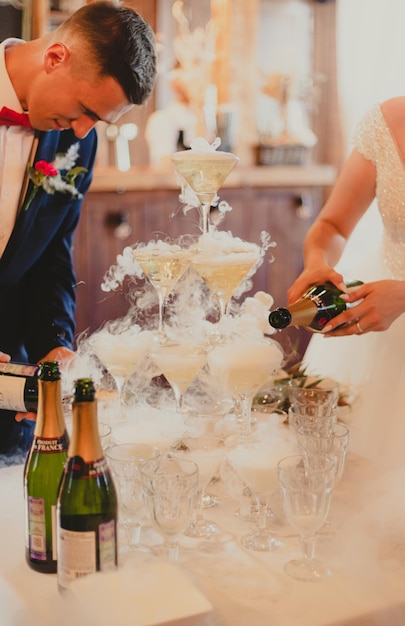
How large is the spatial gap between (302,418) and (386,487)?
23 cm

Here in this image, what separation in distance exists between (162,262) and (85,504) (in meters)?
0.57

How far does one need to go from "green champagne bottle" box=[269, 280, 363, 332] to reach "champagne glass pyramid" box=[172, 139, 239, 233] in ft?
0.98

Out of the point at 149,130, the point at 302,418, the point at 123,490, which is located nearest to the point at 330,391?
the point at 302,418

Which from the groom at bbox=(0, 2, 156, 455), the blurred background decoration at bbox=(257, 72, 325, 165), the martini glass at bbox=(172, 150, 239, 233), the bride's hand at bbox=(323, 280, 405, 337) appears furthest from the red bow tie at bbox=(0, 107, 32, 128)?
the blurred background decoration at bbox=(257, 72, 325, 165)

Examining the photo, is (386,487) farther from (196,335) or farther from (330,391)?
(196,335)

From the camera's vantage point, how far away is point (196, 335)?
1693 mm

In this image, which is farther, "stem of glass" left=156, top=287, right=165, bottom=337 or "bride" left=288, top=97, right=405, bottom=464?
"bride" left=288, top=97, right=405, bottom=464

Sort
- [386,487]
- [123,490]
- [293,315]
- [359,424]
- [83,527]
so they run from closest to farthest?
[83,527]
[123,490]
[386,487]
[293,315]
[359,424]

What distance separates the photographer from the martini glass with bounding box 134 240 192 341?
1.61 metres

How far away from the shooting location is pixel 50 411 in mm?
1312

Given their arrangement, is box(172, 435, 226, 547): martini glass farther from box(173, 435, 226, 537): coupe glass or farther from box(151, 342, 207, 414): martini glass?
box(151, 342, 207, 414): martini glass

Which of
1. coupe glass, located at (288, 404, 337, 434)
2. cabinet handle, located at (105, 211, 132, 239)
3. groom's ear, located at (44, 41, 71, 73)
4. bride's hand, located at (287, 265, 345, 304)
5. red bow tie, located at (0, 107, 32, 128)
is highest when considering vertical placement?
groom's ear, located at (44, 41, 71, 73)

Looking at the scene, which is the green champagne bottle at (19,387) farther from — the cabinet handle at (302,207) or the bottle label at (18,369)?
the cabinet handle at (302,207)

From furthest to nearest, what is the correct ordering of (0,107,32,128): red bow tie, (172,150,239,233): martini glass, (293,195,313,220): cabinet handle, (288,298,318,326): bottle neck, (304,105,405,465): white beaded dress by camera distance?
(293,195,313,220): cabinet handle
(304,105,405,465): white beaded dress
(0,107,32,128): red bow tie
(288,298,318,326): bottle neck
(172,150,239,233): martini glass
